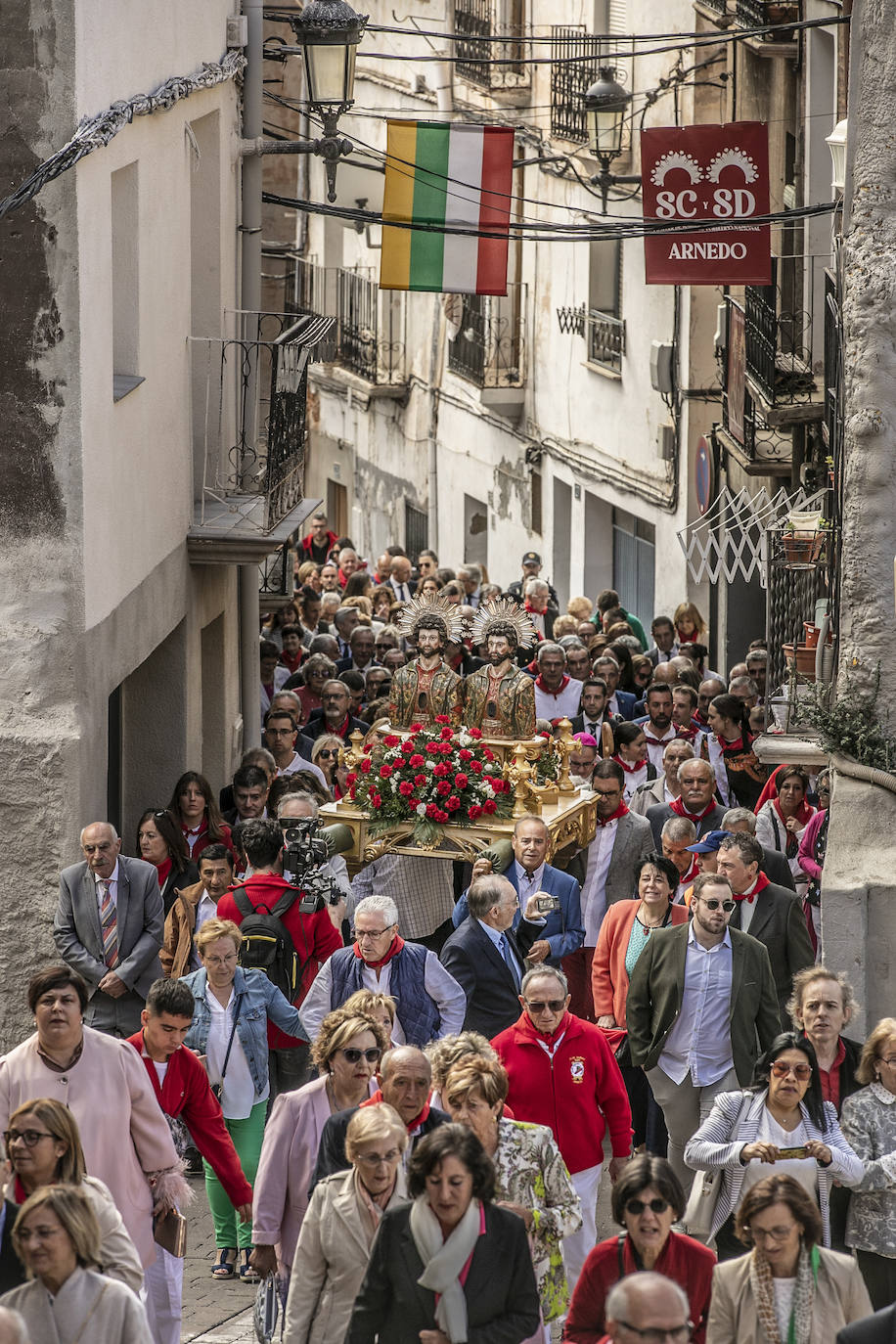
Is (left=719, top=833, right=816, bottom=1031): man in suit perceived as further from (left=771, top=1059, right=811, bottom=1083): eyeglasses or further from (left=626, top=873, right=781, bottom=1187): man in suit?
(left=771, top=1059, right=811, bottom=1083): eyeglasses

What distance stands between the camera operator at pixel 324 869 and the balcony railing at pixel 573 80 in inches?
587

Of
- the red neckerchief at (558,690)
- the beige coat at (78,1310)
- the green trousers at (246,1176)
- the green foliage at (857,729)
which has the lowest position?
the green trousers at (246,1176)

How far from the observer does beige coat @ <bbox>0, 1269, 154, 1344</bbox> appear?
5.77 m

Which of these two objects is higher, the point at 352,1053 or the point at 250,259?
the point at 250,259

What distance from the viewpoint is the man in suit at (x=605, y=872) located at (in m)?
11.8

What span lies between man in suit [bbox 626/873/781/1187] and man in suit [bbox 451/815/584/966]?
99cm

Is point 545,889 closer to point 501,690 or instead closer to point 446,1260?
point 501,690

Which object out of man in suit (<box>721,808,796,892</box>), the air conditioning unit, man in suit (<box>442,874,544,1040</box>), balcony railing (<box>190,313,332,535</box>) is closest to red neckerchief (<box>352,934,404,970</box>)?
man in suit (<box>442,874,544,1040</box>)

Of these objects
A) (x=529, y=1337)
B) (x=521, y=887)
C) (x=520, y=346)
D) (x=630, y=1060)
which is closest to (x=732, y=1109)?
(x=529, y=1337)

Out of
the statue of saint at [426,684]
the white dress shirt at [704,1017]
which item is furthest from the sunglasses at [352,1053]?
the statue of saint at [426,684]

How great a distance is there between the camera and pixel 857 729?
9719 mm

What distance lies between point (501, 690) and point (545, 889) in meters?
3.30

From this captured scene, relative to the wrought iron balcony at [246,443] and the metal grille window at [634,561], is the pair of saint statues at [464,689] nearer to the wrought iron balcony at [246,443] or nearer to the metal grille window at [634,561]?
the wrought iron balcony at [246,443]

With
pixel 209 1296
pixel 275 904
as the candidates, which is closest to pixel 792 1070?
pixel 209 1296
